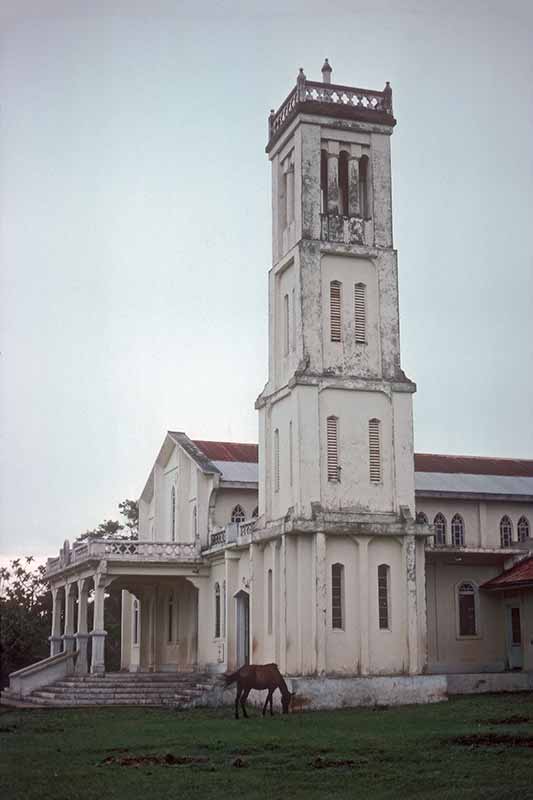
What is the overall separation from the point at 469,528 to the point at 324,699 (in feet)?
44.5

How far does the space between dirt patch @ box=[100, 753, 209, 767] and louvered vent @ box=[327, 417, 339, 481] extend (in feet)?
47.3

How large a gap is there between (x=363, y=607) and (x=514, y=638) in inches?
365

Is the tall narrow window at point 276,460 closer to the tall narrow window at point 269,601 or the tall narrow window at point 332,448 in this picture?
the tall narrow window at point 332,448

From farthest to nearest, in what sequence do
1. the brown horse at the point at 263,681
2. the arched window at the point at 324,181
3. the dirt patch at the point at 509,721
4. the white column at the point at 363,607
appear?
the arched window at the point at 324,181 < the white column at the point at 363,607 < the brown horse at the point at 263,681 < the dirt patch at the point at 509,721

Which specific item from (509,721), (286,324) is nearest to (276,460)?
(286,324)

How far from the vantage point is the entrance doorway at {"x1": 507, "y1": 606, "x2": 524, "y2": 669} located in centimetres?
3759

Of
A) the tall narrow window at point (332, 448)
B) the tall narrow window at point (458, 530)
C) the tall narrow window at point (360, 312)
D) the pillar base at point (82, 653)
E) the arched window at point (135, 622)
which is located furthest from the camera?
the arched window at point (135, 622)

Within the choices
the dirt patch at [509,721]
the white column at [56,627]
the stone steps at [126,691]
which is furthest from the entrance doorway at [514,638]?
the white column at [56,627]

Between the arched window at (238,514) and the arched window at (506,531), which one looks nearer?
the arched window at (238,514)

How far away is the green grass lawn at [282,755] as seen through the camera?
47.9 ft

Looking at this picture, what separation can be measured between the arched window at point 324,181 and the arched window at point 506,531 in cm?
1454

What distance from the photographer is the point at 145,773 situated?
16.5m

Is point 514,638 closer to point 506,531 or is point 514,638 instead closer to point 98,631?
point 506,531

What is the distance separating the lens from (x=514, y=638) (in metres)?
37.9
